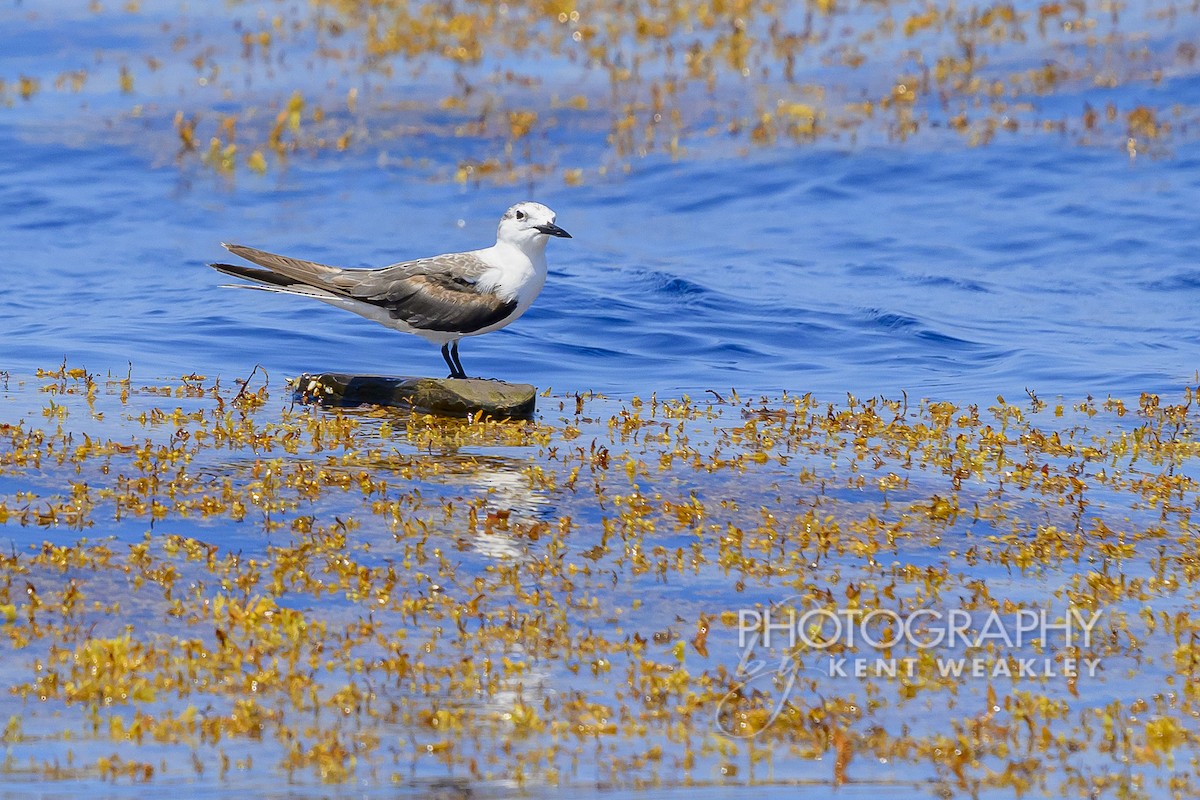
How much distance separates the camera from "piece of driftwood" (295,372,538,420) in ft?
41.4

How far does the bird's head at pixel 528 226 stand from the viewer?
13008 millimetres

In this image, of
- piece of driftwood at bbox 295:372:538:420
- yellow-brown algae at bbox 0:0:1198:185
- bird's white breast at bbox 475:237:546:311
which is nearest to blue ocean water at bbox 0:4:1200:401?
yellow-brown algae at bbox 0:0:1198:185

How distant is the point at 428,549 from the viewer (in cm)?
933

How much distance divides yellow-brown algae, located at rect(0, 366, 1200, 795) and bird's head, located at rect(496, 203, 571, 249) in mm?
1565

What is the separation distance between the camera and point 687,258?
2266 centimetres

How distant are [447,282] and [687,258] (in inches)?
395

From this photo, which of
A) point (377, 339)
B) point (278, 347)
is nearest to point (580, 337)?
point (377, 339)

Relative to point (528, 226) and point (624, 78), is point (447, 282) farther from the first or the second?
point (624, 78)

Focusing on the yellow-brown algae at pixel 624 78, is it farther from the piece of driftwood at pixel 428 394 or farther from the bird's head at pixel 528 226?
the piece of driftwood at pixel 428 394

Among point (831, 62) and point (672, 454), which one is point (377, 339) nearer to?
point (672, 454)

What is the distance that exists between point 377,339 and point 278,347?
1.30m

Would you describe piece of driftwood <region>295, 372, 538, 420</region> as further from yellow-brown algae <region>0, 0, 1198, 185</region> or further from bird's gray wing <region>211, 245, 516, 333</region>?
yellow-brown algae <region>0, 0, 1198, 185</region>

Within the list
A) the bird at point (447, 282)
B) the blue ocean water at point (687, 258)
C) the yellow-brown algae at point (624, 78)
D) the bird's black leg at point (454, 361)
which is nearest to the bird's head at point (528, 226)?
the bird at point (447, 282)

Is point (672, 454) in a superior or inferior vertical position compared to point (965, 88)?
inferior
